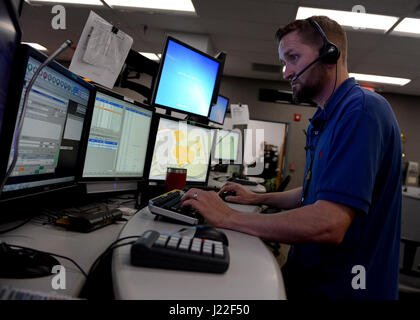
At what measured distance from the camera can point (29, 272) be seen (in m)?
0.46

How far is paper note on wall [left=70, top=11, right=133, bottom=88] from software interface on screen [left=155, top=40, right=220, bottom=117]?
234 mm

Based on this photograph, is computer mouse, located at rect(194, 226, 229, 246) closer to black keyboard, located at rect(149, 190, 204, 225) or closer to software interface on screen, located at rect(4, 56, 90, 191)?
black keyboard, located at rect(149, 190, 204, 225)

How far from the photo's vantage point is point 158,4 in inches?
143

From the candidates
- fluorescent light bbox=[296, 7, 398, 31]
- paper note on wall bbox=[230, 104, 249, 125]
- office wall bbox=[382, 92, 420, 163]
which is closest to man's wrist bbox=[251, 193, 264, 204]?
paper note on wall bbox=[230, 104, 249, 125]

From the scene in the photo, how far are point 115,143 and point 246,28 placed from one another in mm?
3580

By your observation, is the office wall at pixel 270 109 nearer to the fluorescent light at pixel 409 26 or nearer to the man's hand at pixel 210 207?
the fluorescent light at pixel 409 26

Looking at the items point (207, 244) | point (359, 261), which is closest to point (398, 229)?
point (359, 261)

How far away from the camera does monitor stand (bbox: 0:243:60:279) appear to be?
1.48 feet

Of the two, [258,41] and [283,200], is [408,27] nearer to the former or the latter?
[258,41]

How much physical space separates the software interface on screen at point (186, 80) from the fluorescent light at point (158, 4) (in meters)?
2.46

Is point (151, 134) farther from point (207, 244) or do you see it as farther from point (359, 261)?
point (359, 261)

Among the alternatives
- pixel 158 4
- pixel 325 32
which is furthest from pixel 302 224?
pixel 158 4

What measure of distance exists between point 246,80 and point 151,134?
215 inches

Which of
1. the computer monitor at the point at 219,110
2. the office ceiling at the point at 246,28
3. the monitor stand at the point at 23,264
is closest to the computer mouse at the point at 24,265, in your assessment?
the monitor stand at the point at 23,264
